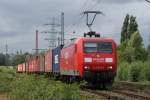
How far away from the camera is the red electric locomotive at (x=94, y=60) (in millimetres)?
27484

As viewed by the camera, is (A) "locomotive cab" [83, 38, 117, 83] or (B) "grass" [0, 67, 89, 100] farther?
(A) "locomotive cab" [83, 38, 117, 83]

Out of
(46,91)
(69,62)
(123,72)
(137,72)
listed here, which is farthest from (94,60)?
(123,72)

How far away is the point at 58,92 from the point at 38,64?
142 ft

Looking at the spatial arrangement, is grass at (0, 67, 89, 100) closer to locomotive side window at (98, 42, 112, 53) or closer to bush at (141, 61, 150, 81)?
locomotive side window at (98, 42, 112, 53)

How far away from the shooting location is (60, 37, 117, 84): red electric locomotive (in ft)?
90.2

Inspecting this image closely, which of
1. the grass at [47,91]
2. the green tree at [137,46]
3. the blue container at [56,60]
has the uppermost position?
the green tree at [137,46]

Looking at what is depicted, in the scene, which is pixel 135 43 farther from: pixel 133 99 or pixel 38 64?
pixel 133 99

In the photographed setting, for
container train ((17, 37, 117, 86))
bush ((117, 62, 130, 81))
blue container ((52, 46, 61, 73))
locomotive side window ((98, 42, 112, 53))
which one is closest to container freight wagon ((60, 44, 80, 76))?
container train ((17, 37, 117, 86))

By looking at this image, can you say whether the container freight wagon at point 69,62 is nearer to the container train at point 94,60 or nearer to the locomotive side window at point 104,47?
the container train at point 94,60

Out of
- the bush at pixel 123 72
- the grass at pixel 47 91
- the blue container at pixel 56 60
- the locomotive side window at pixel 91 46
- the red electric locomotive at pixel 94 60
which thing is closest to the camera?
the grass at pixel 47 91

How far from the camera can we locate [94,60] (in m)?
27.7

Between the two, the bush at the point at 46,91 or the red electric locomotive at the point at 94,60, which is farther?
the red electric locomotive at the point at 94,60

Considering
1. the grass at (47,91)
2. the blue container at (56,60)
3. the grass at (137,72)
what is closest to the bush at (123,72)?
the grass at (137,72)

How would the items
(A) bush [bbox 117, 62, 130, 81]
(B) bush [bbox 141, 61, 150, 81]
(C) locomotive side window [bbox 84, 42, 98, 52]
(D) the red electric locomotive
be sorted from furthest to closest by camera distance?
1. (A) bush [bbox 117, 62, 130, 81]
2. (B) bush [bbox 141, 61, 150, 81]
3. (C) locomotive side window [bbox 84, 42, 98, 52]
4. (D) the red electric locomotive
